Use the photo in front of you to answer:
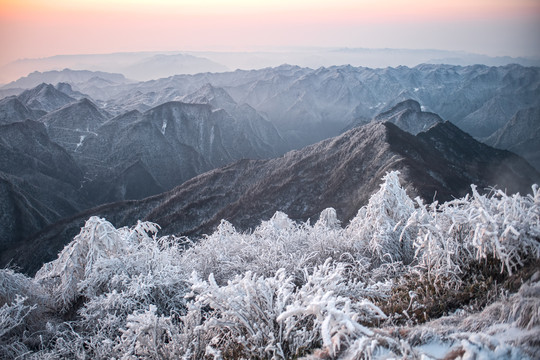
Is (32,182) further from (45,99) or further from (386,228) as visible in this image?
(386,228)

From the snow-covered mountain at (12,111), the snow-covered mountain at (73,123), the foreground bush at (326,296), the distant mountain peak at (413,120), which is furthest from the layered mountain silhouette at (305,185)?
the snow-covered mountain at (12,111)

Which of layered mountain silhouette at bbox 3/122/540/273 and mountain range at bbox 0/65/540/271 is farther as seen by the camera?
mountain range at bbox 0/65/540/271

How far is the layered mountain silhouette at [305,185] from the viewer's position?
144ft

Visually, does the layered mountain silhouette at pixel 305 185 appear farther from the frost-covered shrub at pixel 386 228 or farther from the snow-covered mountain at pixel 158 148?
the snow-covered mountain at pixel 158 148

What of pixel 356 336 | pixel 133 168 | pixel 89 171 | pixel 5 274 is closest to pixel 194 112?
pixel 133 168

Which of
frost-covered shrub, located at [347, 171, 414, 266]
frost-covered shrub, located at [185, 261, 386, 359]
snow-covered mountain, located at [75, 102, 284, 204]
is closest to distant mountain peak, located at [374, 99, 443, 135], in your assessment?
snow-covered mountain, located at [75, 102, 284, 204]

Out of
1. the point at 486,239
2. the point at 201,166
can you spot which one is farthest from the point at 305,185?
the point at 201,166

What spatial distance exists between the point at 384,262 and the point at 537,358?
6.28 meters

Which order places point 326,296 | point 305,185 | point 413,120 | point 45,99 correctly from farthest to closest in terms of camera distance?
point 45,99 < point 413,120 < point 305,185 < point 326,296

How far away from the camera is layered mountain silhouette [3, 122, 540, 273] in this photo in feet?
144

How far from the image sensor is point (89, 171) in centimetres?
10488

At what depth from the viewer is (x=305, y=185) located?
50562 mm

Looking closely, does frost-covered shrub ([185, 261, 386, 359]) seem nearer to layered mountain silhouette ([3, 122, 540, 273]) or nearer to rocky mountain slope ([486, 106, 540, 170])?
layered mountain silhouette ([3, 122, 540, 273])

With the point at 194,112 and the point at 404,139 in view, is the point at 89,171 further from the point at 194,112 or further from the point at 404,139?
the point at 404,139
